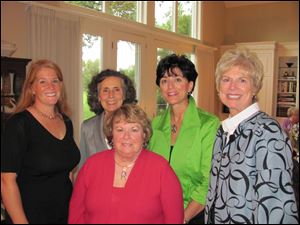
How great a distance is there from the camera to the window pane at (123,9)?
5.18 metres

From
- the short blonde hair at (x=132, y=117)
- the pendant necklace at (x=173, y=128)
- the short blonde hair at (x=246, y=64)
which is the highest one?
the short blonde hair at (x=246, y=64)

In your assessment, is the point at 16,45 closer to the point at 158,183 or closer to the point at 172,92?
the point at 172,92

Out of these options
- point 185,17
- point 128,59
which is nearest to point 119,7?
point 128,59

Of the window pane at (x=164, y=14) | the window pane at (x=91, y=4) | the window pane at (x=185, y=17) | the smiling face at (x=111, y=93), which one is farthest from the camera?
the window pane at (x=185, y=17)

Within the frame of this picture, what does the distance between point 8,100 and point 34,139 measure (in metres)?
1.80

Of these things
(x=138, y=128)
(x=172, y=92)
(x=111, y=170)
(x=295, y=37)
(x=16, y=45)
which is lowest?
(x=111, y=170)

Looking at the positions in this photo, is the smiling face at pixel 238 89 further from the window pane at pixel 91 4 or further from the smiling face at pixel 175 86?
the window pane at pixel 91 4

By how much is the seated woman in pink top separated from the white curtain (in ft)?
8.96

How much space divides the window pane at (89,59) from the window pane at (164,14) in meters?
1.87

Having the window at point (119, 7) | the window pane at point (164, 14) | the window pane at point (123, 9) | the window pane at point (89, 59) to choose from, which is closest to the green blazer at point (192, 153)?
the window pane at point (89, 59)

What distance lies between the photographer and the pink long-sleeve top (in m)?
1.26

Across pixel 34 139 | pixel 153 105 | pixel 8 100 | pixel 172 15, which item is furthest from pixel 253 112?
pixel 172 15

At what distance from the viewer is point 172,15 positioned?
690 centimetres

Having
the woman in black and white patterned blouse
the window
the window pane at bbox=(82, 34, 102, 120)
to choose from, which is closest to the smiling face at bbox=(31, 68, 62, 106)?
the woman in black and white patterned blouse
